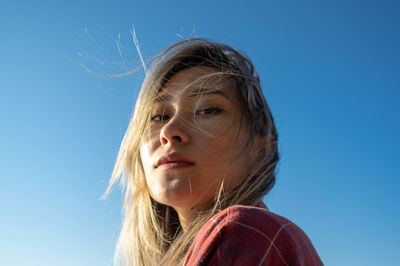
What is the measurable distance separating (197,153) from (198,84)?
484 mm

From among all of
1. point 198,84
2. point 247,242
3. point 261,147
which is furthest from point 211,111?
point 247,242

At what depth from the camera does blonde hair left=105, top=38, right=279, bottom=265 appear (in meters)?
2.27

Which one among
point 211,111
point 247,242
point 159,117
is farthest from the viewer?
point 159,117

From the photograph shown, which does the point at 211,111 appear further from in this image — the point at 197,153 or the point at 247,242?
the point at 247,242

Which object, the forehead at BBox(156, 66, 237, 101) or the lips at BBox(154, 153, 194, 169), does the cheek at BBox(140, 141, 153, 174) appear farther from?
the forehead at BBox(156, 66, 237, 101)

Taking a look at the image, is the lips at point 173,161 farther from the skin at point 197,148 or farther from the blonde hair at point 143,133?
the blonde hair at point 143,133

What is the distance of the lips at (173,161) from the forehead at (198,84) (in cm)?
42

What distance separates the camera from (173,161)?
204 cm

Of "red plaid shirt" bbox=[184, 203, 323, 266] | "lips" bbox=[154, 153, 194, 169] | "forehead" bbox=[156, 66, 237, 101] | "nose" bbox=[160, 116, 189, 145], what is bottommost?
"red plaid shirt" bbox=[184, 203, 323, 266]

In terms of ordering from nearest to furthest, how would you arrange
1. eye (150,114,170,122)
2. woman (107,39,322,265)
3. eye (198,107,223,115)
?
1. woman (107,39,322,265)
2. eye (198,107,223,115)
3. eye (150,114,170,122)

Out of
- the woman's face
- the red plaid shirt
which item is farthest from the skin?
the red plaid shirt

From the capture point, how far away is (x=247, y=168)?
6.97 ft

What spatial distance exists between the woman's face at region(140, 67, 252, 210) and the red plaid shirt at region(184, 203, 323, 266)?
2.21 feet

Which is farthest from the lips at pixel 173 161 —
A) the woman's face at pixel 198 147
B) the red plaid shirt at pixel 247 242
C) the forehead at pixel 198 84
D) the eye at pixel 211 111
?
the red plaid shirt at pixel 247 242
